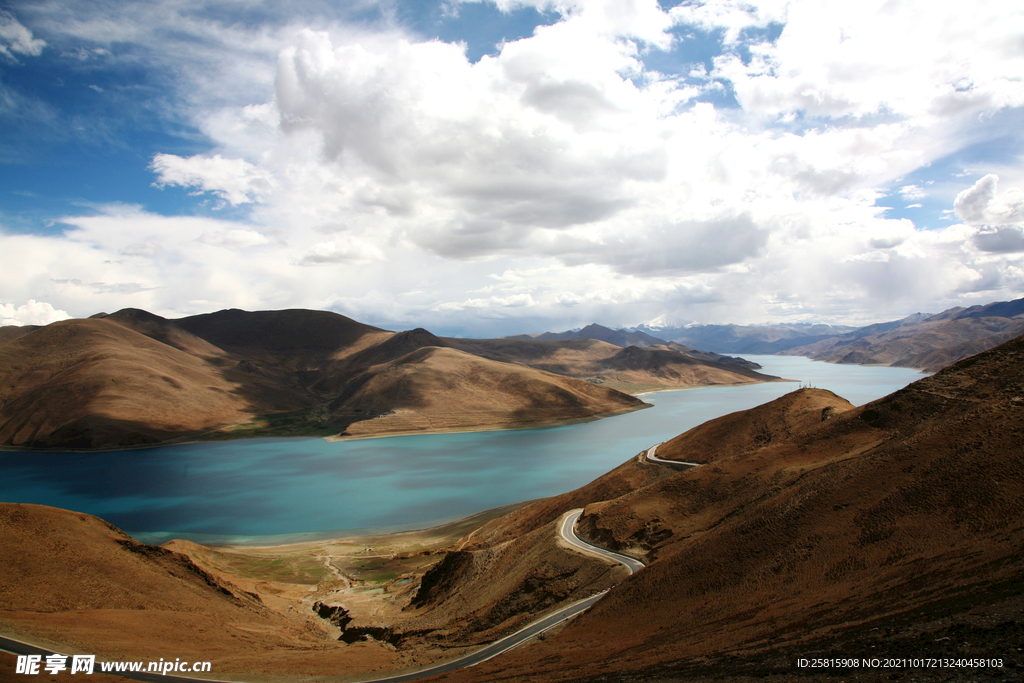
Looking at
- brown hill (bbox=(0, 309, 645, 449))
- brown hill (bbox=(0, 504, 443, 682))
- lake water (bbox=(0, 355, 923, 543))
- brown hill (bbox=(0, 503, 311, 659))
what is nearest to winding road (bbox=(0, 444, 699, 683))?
brown hill (bbox=(0, 504, 443, 682))

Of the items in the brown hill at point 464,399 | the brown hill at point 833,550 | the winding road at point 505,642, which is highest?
the brown hill at point 464,399

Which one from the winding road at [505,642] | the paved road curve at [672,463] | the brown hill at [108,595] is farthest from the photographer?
the paved road curve at [672,463]

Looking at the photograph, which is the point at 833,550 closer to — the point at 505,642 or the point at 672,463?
the point at 505,642

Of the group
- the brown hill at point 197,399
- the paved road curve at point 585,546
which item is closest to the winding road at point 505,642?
the paved road curve at point 585,546

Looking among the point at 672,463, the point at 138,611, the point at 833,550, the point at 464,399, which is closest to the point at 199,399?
the point at 464,399

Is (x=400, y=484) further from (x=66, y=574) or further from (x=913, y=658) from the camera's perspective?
(x=913, y=658)

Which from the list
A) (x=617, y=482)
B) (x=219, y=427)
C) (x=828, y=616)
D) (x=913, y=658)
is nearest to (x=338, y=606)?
(x=617, y=482)

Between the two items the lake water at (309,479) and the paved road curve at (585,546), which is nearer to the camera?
the paved road curve at (585,546)

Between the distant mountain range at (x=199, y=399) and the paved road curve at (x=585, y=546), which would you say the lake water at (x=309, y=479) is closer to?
the distant mountain range at (x=199, y=399)
